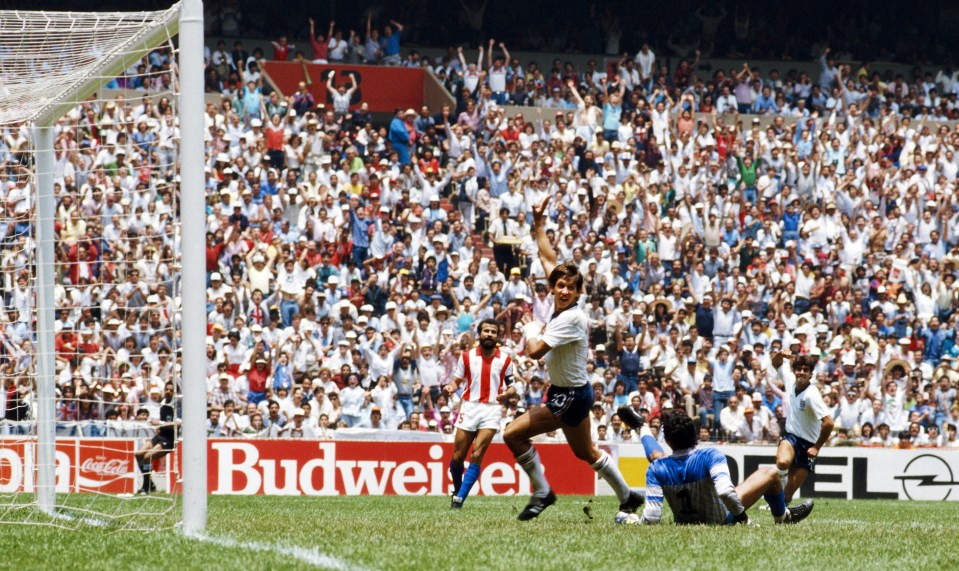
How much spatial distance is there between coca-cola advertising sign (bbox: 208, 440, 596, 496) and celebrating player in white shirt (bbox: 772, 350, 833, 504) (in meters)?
7.88

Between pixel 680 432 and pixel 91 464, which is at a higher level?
pixel 680 432

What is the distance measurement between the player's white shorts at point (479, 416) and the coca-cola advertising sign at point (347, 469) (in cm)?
620

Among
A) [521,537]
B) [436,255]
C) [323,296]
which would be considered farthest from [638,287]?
[521,537]

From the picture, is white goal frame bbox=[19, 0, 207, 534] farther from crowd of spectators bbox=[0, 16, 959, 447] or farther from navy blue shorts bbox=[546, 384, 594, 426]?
crowd of spectators bbox=[0, 16, 959, 447]

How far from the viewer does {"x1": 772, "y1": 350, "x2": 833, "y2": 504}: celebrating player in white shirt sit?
481 inches

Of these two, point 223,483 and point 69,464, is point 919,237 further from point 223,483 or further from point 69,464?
point 69,464

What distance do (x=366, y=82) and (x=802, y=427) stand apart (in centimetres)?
2080

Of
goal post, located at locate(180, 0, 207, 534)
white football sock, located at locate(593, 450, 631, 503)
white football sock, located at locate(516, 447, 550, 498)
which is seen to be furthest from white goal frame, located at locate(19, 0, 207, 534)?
white football sock, located at locate(593, 450, 631, 503)

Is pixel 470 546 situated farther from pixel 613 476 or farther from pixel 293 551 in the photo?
pixel 613 476

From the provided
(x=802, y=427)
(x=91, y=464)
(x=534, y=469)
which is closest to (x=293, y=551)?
(x=534, y=469)

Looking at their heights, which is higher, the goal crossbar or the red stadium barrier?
the red stadium barrier

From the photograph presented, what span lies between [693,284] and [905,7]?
16.5 meters

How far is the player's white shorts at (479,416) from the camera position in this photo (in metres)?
13.6

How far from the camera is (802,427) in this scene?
1236cm
